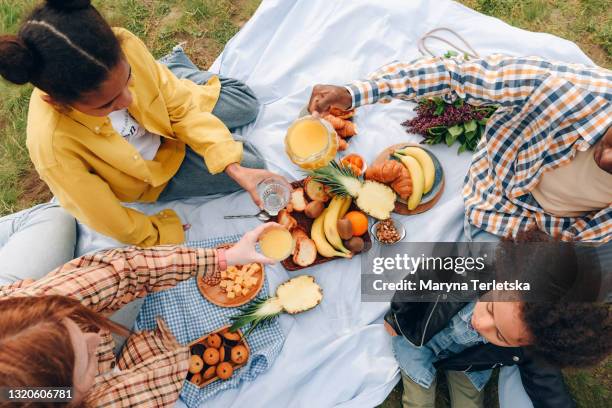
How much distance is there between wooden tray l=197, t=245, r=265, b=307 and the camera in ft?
8.61

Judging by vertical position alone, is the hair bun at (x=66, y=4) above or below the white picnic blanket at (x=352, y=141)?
above

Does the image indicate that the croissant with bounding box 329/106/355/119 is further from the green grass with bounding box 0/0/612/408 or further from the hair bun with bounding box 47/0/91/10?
the hair bun with bounding box 47/0/91/10

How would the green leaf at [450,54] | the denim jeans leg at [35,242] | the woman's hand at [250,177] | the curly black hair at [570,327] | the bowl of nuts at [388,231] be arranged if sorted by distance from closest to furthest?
the curly black hair at [570,327]
the denim jeans leg at [35,242]
the woman's hand at [250,177]
the bowl of nuts at [388,231]
the green leaf at [450,54]

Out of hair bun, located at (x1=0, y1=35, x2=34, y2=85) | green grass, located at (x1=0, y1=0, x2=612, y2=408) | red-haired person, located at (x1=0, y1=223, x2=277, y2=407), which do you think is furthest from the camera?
green grass, located at (x1=0, y1=0, x2=612, y2=408)

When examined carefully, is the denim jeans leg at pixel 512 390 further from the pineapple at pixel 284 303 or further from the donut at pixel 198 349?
the donut at pixel 198 349

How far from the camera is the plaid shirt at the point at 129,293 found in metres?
1.87

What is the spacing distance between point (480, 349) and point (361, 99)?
1383 mm

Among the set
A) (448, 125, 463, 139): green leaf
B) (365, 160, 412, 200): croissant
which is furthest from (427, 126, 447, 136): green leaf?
(365, 160, 412, 200): croissant

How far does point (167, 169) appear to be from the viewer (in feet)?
8.79

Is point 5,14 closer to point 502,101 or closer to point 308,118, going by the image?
point 308,118

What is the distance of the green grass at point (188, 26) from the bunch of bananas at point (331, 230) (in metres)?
1.68

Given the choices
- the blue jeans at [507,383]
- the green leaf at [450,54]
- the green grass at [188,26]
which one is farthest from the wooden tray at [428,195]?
the green grass at [188,26]

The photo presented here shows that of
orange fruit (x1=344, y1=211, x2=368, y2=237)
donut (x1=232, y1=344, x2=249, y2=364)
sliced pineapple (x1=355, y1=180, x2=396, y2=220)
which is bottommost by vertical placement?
donut (x1=232, y1=344, x2=249, y2=364)

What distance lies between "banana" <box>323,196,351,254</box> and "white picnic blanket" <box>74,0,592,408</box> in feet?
0.54
